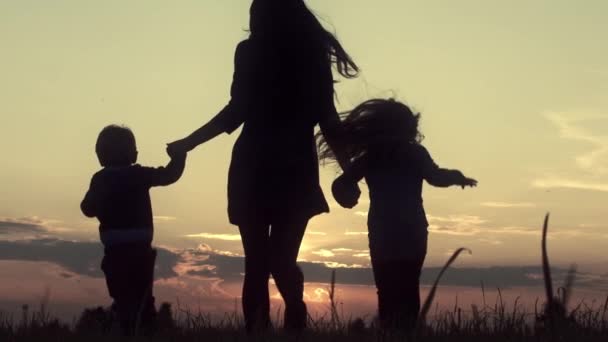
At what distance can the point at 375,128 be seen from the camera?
6.34m

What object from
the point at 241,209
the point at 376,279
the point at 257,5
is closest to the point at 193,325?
the point at 241,209

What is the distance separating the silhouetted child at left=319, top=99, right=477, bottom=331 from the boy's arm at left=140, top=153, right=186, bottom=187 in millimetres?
1199

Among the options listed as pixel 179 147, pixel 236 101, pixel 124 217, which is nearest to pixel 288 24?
pixel 236 101

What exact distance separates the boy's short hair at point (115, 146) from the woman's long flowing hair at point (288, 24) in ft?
6.01

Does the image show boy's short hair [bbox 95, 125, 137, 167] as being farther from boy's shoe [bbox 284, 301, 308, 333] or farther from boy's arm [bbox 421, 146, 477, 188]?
boy's arm [bbox 421, 146, 477, 188]

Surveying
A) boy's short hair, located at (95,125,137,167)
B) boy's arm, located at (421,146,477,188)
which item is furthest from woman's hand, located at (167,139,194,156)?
boy's arm, located at (421,146,477,188)

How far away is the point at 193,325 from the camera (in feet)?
19.0

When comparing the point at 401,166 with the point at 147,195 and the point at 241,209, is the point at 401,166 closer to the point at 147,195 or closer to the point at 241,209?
the point at 241,209

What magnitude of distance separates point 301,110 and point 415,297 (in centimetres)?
167

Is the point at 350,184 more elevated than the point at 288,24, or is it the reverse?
the point at 288,24

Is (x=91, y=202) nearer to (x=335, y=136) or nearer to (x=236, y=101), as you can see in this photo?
(x=236, y=101)

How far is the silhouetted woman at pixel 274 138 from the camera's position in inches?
228

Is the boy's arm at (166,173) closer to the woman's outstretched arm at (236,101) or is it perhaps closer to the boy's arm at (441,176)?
the woman's outstretched arm at (236,101)

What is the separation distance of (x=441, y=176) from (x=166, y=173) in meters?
2.32
